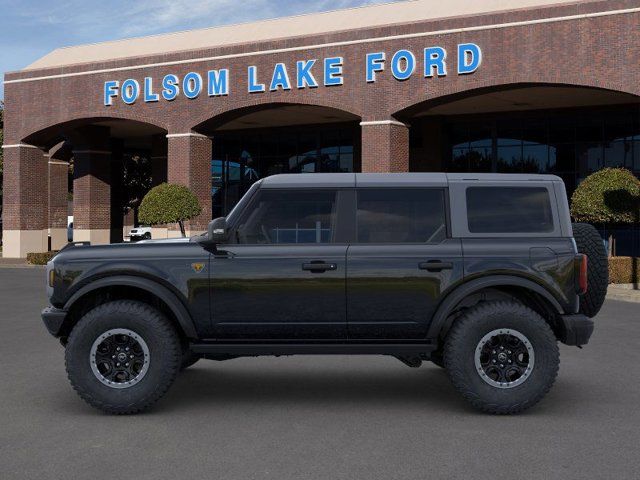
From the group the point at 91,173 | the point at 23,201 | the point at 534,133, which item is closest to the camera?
the point at 534,133

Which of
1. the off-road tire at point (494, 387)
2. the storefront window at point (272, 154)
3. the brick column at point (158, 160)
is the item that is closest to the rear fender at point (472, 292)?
the off-road tire at point (494, 387)

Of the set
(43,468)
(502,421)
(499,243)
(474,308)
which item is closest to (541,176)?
(499,243)

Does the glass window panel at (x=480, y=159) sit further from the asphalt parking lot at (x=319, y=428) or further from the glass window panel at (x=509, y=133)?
the asphalt parking lot at (x=319, y=428)

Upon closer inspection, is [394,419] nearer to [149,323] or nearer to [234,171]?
[149,323]

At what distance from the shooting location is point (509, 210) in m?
7.22

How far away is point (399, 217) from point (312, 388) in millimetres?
2147

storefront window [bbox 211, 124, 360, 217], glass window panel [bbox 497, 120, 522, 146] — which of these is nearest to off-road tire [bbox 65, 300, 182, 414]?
glass window panel [bbox 497, 120, 522, 146]

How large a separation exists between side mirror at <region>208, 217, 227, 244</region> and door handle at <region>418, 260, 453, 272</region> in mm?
1764

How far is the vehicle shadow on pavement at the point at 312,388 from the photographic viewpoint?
7.52 metres

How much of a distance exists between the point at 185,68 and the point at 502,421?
29.8 m

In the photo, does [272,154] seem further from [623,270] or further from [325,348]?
[325,348]

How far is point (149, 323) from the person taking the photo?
6.93 m

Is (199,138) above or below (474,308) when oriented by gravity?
above

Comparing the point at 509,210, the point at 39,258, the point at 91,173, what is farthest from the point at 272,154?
the point at 509,210
